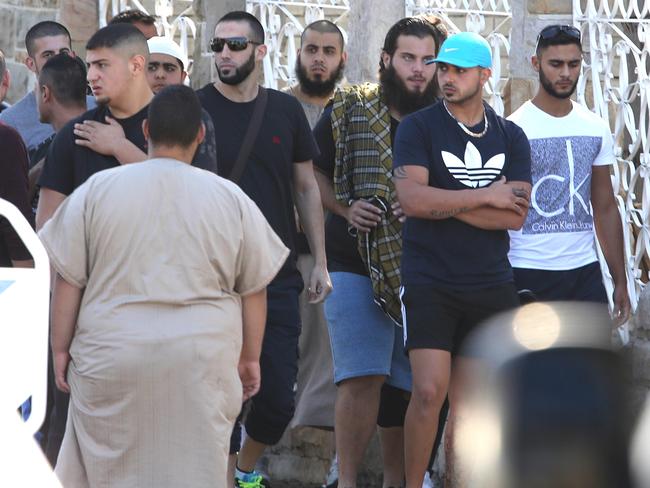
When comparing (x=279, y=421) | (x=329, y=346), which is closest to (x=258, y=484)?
(x=279, y=421)

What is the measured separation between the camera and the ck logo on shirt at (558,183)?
18.3 ft

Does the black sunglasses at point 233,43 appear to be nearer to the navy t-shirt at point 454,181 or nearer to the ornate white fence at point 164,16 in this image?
the navy t-shirt at point 454,181

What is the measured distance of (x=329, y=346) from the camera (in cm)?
642

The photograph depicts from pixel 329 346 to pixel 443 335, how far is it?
142cm

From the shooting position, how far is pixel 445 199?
5047mm

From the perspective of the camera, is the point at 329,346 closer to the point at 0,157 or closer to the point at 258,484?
the point at 258,484

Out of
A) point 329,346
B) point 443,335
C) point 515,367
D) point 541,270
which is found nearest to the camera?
point 515,367

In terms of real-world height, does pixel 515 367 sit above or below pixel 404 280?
above

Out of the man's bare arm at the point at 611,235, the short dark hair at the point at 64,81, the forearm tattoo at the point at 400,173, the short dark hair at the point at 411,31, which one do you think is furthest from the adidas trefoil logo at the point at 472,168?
the short dark hair at the point at 64,81

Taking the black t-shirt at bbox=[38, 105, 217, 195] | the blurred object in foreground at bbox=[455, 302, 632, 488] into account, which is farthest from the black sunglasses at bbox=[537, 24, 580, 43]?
the blurred object in foreground at bbox=[455, 302, 632, 488]

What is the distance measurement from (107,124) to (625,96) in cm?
258

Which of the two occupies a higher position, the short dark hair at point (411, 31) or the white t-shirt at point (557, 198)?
the short dark hair at point (411, 31)

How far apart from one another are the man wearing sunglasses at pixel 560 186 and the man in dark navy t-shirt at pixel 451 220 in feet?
1.05

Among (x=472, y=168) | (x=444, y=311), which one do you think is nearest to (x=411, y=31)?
(x=472, y=168)
